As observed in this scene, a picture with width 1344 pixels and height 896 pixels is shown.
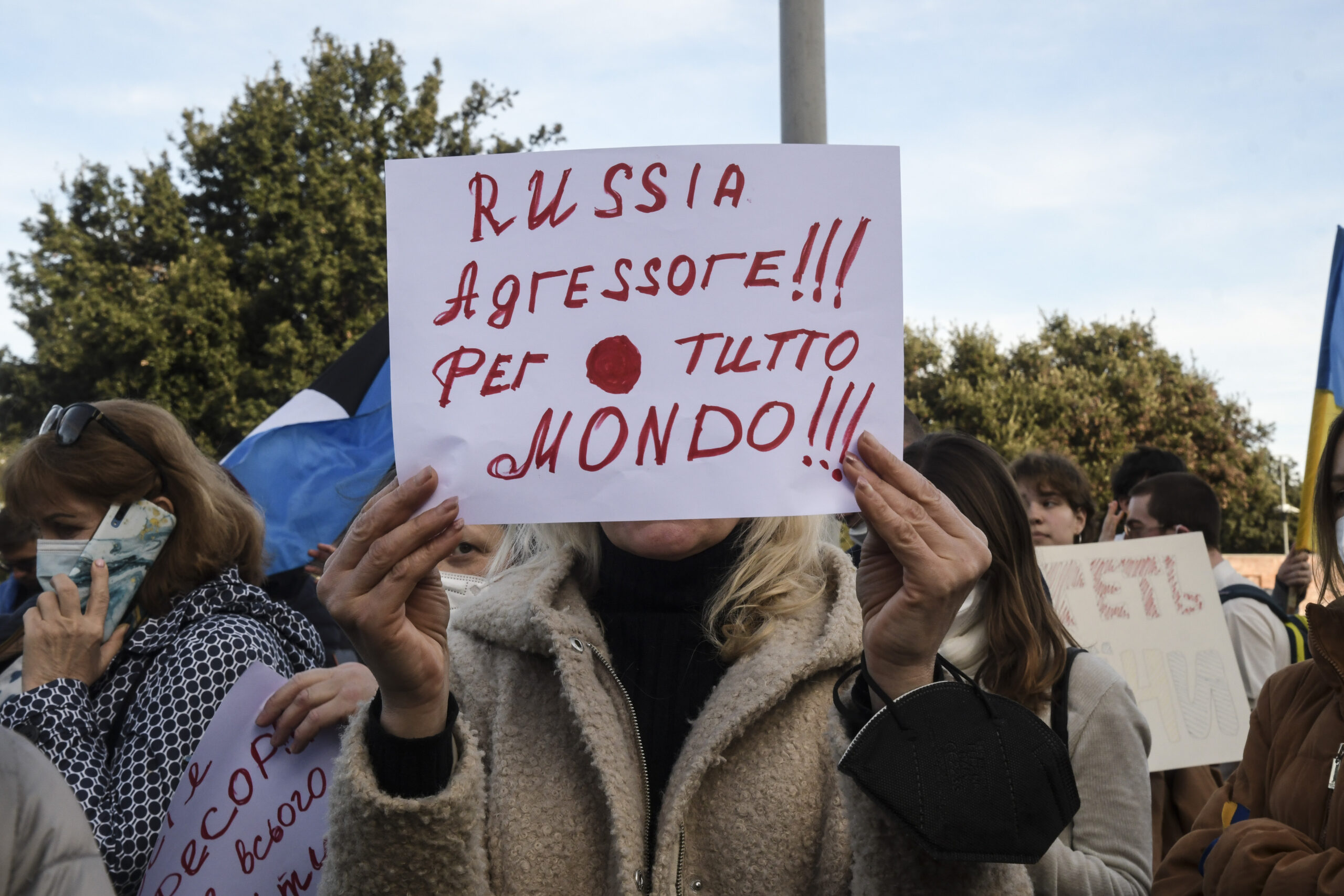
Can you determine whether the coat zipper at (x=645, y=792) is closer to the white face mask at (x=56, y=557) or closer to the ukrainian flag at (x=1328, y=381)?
the white face mask at (x=56, y=557)

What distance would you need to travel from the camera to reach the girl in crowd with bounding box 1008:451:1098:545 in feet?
16.8

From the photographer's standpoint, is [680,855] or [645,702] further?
[645,702]

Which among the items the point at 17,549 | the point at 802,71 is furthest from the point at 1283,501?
the point at 17,549

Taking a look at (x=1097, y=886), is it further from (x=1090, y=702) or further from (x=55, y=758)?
(x=55, y=758)

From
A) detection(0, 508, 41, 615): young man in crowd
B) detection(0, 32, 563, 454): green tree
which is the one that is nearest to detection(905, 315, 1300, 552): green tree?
detection(0, 32, 563, 454): green tree

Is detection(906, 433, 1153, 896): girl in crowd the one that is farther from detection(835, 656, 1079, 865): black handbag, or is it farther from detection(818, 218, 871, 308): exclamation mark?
detection(818, 218, 871, 308): exclamation mark

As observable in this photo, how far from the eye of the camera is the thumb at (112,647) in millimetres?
2383

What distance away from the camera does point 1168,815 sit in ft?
11.0

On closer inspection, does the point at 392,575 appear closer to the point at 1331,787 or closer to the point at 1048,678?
the point at 1048,678

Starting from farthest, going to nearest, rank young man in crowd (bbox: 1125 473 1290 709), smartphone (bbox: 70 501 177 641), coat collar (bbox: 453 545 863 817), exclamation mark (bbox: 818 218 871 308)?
young man in crowd (bbox: 1125 473 1290 709)
smartphone (bbox: 70 501 177 641)
coat collar (bbox: 453 545 863 817)
exclamation mark (bbox: 818 218 871 308)

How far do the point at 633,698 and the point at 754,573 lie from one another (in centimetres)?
Answer: 30

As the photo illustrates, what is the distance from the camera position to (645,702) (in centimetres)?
190

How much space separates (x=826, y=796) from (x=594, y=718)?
1.25ft

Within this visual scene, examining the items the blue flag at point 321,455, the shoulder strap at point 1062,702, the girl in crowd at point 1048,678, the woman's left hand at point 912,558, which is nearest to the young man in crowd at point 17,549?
the blue flag at point 321,455
